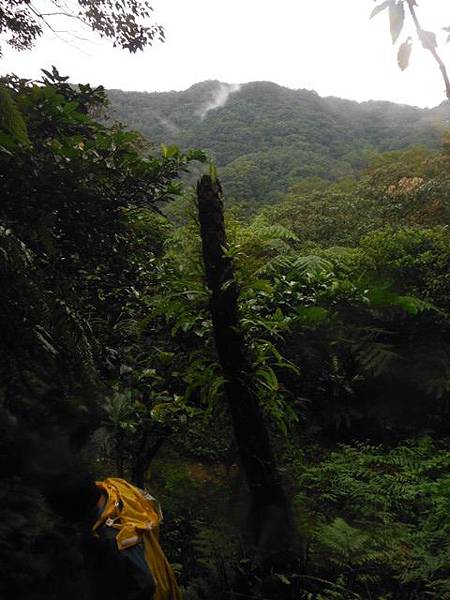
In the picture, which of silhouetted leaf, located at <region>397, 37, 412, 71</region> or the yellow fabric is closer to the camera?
the yellow fabric

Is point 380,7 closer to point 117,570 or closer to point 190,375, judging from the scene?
point 190,375

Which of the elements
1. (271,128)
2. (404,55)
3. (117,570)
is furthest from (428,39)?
(271,128)

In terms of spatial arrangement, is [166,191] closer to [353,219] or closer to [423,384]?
[423,384]

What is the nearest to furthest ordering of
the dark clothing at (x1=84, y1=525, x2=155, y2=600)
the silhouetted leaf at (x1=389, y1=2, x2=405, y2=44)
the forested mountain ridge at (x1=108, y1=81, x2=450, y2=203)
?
the dark clothing at (x1=84, y1=525, x2=155, y2=600), the silhouetted leaf at (x1=389, y1=2, x2=405, y2=44), the forested mountain ridge at (x1=108, y1=81, x2=450, y2=203)

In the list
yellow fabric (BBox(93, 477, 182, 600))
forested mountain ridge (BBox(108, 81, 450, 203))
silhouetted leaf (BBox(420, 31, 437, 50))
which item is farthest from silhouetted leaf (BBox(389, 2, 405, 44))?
forested mountain ridge (BBox(108, 81, 450, 203))

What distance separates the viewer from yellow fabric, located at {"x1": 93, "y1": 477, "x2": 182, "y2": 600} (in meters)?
2.15

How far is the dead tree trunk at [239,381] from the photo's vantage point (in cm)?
277

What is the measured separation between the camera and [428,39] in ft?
8.83

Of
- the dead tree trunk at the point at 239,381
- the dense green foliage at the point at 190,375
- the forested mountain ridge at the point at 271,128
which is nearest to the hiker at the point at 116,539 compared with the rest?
the dense green foliage at the point at 190,375

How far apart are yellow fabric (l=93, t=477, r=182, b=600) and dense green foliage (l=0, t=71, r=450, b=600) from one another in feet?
1.10

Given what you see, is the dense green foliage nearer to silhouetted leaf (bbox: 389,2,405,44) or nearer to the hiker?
the hiker

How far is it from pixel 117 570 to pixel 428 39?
3.09 metres

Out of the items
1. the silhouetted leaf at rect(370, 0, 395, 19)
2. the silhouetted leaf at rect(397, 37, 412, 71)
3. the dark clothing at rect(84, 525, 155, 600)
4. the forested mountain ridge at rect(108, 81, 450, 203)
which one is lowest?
the dark clothing at rect(84, 525, 155, 600)

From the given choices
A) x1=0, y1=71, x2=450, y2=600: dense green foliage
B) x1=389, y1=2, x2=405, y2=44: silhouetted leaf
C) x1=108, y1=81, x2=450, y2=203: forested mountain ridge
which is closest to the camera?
x1=0, y1=71, x2=450, y2=600: dense green foliage
